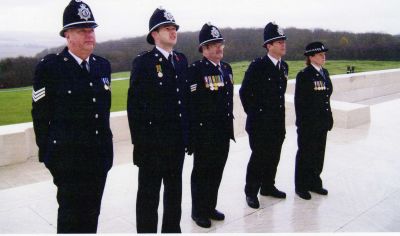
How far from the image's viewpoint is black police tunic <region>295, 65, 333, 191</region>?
13.5 ft

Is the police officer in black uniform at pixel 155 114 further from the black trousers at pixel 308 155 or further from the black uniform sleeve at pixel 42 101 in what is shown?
the black trousers at pixel 308 155

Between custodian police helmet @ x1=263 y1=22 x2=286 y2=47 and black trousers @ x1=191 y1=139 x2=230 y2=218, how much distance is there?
1123 millimetres

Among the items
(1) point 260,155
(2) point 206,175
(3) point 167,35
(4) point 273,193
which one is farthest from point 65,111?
(4) point 273,193

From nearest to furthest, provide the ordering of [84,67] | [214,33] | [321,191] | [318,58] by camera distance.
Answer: [84,67]
[214,33]
[318,58]
[321,191]

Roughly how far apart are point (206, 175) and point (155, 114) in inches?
37.1

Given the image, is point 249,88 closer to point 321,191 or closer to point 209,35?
point 209,35

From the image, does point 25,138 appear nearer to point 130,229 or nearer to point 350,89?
point 130,229

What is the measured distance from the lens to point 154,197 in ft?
9.81

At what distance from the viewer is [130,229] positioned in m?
3.50

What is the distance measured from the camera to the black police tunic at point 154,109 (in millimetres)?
2934

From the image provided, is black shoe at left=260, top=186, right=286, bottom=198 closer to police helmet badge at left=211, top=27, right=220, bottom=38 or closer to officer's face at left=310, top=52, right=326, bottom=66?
officer's face at left=310, top=52, right=326, bottom=66

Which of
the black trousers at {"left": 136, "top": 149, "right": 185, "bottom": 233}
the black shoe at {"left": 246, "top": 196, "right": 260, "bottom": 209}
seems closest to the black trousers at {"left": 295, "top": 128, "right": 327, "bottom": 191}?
the black shoe at {"left": 246, "top": 196, "right": 260, "bottom": 209}

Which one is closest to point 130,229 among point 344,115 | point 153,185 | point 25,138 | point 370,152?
point 153,185

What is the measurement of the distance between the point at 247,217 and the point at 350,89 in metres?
9.99
